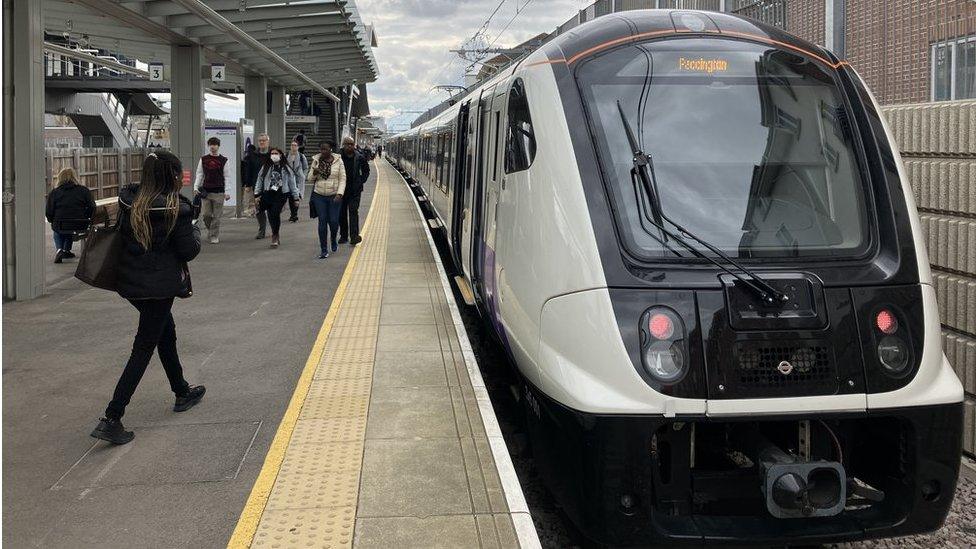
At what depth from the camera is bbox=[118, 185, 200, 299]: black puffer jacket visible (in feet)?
15.6

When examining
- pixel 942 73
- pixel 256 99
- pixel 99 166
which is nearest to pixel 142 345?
pixel 942 73

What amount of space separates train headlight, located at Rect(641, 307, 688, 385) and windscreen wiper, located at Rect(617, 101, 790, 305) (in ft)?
1.19

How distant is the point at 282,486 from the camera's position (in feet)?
13.0

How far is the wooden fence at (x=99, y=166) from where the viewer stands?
14438mm

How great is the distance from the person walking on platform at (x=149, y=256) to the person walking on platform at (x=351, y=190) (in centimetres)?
771

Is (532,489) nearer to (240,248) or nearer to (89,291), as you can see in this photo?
(89,291)

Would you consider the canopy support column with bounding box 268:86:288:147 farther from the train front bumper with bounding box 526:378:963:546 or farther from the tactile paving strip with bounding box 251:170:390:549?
the train front bumper with bounding box 526:378:963:546

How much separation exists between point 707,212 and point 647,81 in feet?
2.50

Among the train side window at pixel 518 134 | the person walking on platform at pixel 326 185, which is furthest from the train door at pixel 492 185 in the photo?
the person walking on platform at pixel 326 185

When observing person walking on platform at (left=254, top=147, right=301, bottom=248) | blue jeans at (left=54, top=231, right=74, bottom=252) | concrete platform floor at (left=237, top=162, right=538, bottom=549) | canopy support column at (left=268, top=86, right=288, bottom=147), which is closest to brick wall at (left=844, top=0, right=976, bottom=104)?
concrete platform floor at (left=237, top=162, right=538, bottom=549)

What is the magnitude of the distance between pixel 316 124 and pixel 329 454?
4287cm

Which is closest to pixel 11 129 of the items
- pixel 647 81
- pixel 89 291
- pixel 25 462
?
pixel 89 291

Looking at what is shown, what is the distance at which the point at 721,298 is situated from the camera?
12.0 feet

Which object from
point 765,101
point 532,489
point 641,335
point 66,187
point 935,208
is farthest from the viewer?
point 66,187
